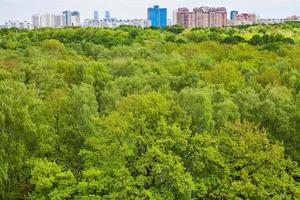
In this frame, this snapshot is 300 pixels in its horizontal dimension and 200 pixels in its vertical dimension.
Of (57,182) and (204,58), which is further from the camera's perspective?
(204,58)

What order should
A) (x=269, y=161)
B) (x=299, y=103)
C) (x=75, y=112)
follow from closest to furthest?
(x=269, y=161) < (x=75, y=112) < (x=299, y=103)

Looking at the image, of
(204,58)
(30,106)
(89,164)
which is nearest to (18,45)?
(204,58)

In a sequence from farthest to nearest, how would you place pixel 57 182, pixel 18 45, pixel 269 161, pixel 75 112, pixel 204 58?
1. pixel 18 45
2. pixel 204 58
3. pixel 75 112
4. pixel 269 161
5. pixel 57 182

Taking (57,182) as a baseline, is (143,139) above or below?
above

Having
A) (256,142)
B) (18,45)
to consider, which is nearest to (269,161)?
(256,142)

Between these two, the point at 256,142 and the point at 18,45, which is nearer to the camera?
the point at 256,142

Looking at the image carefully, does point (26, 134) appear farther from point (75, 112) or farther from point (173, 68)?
point (173, 68)

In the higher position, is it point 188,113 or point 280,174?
point 188,113

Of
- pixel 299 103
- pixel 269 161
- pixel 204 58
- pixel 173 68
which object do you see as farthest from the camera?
pixel 204 58

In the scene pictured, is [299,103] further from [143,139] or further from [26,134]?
[26,134]
